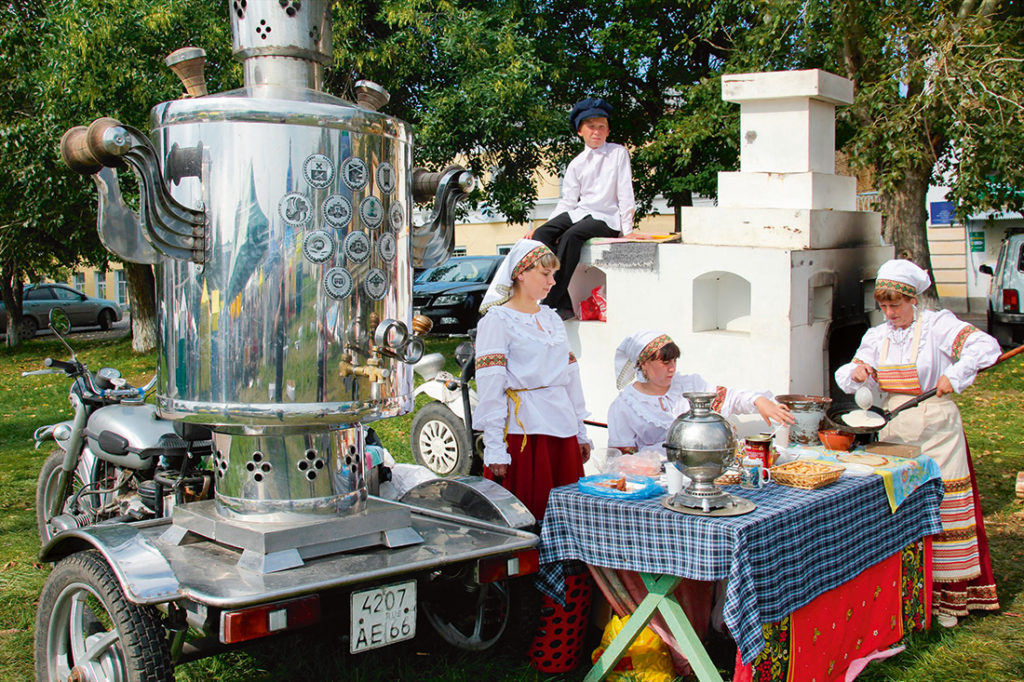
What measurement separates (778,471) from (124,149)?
2.86 metres

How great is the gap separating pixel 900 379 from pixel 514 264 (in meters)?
2.14

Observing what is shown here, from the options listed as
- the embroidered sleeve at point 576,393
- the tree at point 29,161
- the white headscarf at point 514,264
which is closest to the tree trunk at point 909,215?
the embroidered sleeve at point 576,393

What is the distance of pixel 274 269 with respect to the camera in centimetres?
338

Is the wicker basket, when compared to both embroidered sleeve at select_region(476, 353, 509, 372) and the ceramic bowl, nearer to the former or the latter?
the ceramic bowl

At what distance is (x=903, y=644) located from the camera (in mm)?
4645

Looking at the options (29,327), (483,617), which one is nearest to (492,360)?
(483,617)

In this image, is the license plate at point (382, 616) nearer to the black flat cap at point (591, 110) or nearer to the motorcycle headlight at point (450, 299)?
the black flat cap at point (591, 110)

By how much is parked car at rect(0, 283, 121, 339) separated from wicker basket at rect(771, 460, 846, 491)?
2487 centimetres

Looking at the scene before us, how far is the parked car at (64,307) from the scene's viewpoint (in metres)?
26.0

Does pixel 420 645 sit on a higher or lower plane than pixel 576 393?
lower

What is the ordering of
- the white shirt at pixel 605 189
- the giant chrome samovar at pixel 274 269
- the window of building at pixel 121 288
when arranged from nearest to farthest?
the giant chrome samovar at pixel 274 269
the white shirt at pixel 605 189
the window of building at pixel 121 288

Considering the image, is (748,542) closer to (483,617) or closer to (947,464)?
(483,617)

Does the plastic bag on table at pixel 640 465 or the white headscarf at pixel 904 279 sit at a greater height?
the white headscarf at pixel 904 279

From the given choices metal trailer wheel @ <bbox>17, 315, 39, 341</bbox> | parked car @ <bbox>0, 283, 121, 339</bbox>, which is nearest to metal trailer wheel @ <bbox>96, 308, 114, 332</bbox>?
parked car @ <bbox>0, 283, 121, 339</bbox>
